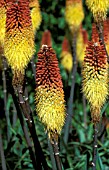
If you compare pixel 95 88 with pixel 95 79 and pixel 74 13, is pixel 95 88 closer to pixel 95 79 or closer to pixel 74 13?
pixel 95 79

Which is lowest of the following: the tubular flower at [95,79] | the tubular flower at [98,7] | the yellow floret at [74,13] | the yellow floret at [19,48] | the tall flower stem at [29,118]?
the tall flower stem at [29,118]

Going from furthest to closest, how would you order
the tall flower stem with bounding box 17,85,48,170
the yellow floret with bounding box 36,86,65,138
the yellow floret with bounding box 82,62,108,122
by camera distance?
the tall flower stem with bounding box 17,85,48,170 → the yellow floret with bounding box 82,62,108,122 → the yellow floret with bounding box 36,86,65,138

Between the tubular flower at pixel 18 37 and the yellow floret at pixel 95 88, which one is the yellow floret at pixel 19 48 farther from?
the yellow floret at pixel 95 88

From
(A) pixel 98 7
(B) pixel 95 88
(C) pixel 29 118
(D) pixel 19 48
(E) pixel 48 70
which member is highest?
(A) pixel 98 7

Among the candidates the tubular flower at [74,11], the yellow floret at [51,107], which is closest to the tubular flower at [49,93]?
the yellow floret at [51,107]

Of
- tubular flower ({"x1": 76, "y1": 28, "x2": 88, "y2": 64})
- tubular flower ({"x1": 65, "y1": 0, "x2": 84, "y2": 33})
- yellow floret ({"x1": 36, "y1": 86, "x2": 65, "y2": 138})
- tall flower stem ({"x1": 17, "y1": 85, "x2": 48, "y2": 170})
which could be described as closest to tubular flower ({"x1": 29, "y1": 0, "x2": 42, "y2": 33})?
tall flower stem ({"x1": 17, "y1": 85, "x2": 48, "y2": 170})

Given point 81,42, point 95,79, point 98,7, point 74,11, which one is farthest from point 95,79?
point 81,42

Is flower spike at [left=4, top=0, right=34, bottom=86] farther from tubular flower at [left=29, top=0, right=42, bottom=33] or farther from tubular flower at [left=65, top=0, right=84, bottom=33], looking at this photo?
tubular flower at [left=65, top=0, right=84, bottom=33]
